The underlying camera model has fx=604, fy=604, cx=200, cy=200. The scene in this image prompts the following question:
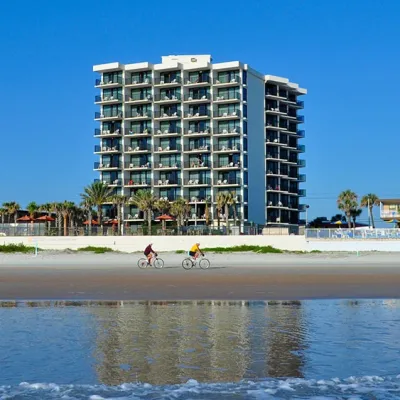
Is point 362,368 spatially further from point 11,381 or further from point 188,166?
point 188,166

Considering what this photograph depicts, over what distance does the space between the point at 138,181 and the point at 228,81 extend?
21174 millimetres

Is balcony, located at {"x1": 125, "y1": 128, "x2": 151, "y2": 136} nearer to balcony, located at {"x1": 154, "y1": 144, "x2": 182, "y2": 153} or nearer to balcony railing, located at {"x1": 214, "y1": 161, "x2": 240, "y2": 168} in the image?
balcony, located at {"x1": 154, "y1": 144, "x2": 182, "y2": 153}

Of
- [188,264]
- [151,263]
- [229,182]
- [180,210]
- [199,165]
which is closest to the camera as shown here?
[188,264]

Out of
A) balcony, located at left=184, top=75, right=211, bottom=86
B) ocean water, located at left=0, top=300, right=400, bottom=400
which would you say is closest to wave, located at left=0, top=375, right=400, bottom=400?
ocean water, located at left=0, top=300, right=400, bottom=400

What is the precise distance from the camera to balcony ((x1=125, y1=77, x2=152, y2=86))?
95.8 metres

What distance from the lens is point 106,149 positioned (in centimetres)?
9838

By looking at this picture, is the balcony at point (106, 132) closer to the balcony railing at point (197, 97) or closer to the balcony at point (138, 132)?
the balcony at point (138, 132)

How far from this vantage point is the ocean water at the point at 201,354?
7.94 meters

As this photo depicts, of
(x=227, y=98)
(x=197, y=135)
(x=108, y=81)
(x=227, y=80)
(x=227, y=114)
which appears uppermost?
(x=108, y=81)

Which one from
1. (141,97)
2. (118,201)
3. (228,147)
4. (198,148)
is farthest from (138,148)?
(228,147)

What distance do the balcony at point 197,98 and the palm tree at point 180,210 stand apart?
15.5m

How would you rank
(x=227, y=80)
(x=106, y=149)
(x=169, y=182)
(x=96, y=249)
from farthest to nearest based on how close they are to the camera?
(x=106, y=149) → (x=169, y=182) → (x=227, y=80) → (x=96, y=249)

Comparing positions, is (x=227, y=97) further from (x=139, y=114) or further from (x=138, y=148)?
(x=138, y=148)

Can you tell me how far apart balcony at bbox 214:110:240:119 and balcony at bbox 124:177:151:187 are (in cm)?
1487
